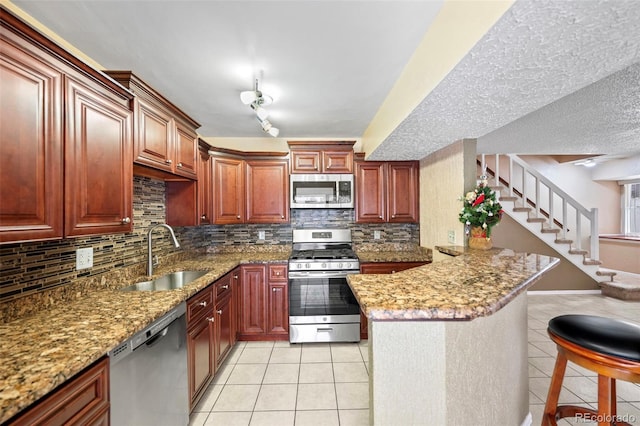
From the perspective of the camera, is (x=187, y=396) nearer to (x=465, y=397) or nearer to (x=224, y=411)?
(x=224, y=411)

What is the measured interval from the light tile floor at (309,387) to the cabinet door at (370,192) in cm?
152

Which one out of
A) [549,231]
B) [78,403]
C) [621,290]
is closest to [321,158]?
[78,403]

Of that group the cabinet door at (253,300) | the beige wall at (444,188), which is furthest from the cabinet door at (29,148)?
the beige wall at (444,188)

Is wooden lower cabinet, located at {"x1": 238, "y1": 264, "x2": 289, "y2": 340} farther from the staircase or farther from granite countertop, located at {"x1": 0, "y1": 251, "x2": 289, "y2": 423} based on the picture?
the staircase

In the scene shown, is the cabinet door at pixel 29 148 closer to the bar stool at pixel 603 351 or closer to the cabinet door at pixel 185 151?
the cabinet door at pixel 185 151

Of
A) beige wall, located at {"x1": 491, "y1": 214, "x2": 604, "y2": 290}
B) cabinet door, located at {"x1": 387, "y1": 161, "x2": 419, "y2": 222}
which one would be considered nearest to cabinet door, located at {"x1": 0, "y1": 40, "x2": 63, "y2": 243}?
cabinet door, located at {"x1": 387, "y1": 161, "x2": 419, "y2": 222}

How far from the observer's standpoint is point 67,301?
1476mm

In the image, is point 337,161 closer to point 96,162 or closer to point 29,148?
point 96,162

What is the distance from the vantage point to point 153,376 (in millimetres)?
1323

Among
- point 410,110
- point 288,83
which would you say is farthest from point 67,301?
point 410,110

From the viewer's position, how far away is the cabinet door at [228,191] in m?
2.99

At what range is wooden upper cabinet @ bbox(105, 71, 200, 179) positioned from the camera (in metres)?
1.64

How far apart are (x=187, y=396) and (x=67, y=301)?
3.08 feet

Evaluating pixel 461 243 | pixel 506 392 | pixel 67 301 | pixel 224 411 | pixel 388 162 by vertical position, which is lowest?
pixel 224 411
